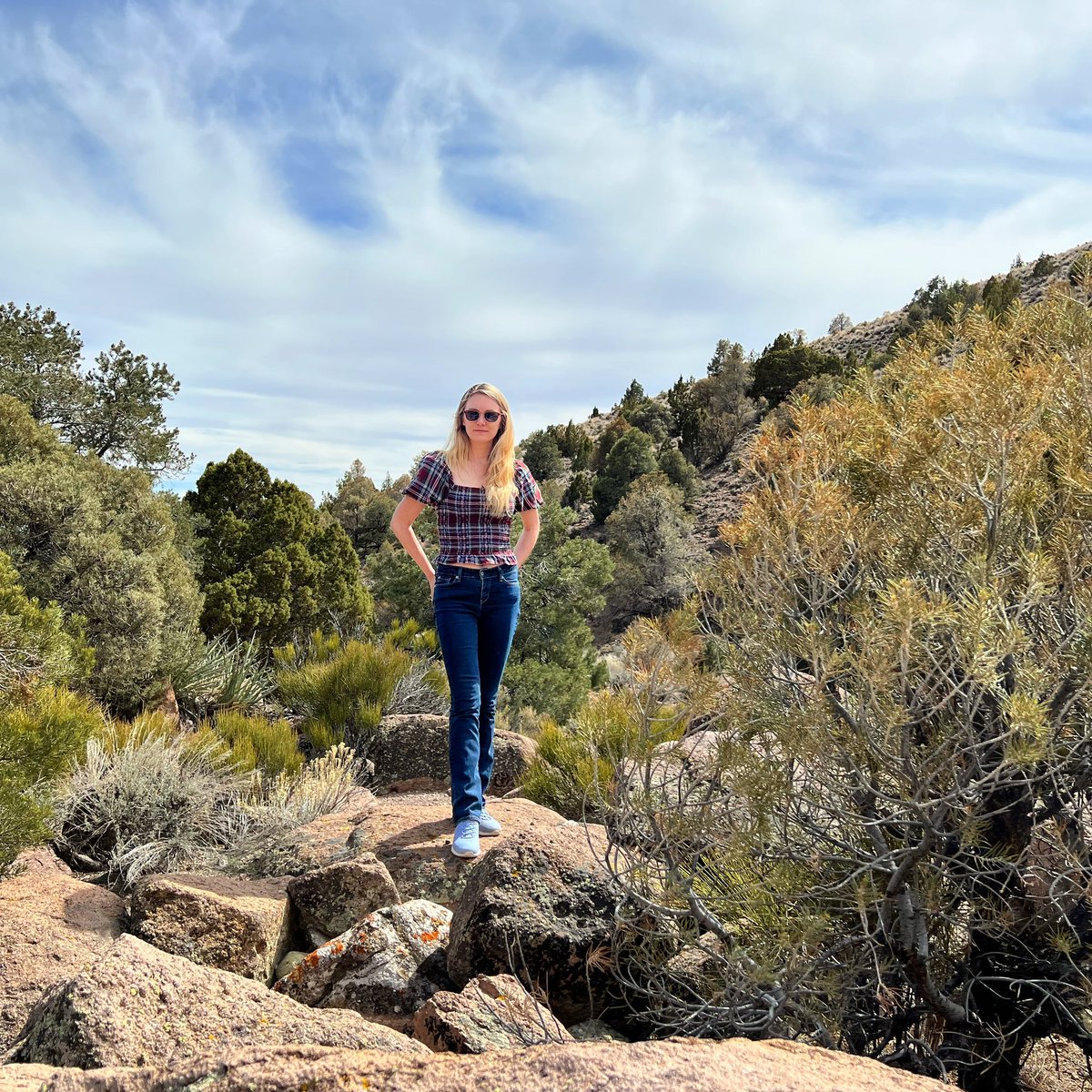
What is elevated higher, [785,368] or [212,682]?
[785,368]

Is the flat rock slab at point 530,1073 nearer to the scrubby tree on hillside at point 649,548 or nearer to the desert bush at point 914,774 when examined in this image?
the desert bush at point 914,774

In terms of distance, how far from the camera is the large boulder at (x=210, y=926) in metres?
3.38

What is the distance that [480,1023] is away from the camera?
243 cm

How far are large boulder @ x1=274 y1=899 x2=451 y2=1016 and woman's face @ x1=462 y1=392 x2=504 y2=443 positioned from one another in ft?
6.70

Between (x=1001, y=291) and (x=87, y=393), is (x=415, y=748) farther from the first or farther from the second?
(x=1001, y=291)

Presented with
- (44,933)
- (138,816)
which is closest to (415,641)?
(138,816)

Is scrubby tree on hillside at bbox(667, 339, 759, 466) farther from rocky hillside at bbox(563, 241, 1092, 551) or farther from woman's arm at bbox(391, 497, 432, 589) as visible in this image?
woman's arm at bbox(391, 497, 432, 589)

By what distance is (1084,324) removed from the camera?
121 inches

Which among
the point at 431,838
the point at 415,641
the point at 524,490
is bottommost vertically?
the point at 431,838

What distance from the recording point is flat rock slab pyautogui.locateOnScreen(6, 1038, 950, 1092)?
1.45m

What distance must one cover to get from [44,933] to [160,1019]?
1.34 m

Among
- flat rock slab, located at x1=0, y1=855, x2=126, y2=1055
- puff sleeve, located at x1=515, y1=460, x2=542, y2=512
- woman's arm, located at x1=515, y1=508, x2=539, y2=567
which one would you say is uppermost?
puff sleeve, located at x1=515, y1=460, x2=542, y2=512

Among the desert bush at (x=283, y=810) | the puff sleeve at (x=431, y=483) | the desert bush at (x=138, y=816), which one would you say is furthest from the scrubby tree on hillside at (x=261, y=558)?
the puff sleeve at (x=431, y=483)

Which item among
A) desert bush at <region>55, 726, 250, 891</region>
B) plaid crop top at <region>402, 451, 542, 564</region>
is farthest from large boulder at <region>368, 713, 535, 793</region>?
plaid crop top at <region>402, 451, 542, 564</region>
